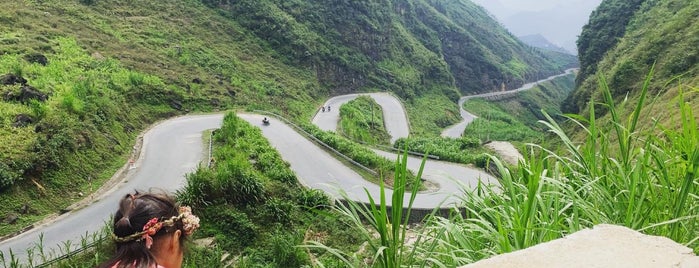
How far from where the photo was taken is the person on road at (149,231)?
7.74 ft

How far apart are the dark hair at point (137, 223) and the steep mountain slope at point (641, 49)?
10889mm

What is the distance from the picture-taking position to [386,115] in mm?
44531

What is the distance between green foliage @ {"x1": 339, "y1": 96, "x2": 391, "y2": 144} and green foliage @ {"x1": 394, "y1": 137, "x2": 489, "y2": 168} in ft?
15.1

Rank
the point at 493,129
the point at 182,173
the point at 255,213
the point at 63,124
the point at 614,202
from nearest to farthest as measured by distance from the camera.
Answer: the point at 614,202, the point at 255,213, the point at 63,124, the point at 182,173, the point at 493,129

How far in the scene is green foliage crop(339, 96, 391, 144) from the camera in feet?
110

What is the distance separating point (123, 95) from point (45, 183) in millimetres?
11459

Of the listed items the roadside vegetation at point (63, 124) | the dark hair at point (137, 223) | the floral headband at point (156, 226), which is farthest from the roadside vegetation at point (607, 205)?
the roadside vegetation at point (63, 124)

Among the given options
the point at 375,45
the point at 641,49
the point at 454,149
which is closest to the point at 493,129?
the point at 375,45

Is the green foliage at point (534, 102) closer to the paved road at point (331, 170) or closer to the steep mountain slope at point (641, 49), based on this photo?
the steep mountain slope at point (641, 49)

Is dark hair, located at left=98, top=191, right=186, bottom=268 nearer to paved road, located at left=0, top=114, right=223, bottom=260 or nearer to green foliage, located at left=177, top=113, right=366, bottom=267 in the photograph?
green foliage, located at left=177, top=113, right=366, bottom=267

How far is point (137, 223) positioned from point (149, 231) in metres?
0.09

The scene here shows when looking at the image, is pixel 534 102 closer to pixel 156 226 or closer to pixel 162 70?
pixel 162 70

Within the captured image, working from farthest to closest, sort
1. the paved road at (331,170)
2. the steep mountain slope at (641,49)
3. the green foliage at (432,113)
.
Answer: the green foliage at (432,113), the steep mountain slope at (641,49), the paved road at (331,170)

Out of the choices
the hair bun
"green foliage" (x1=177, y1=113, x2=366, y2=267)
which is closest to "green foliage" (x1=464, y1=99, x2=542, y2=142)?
"green foliage" (x1=177, y1=113, x2=366, y2=267)
